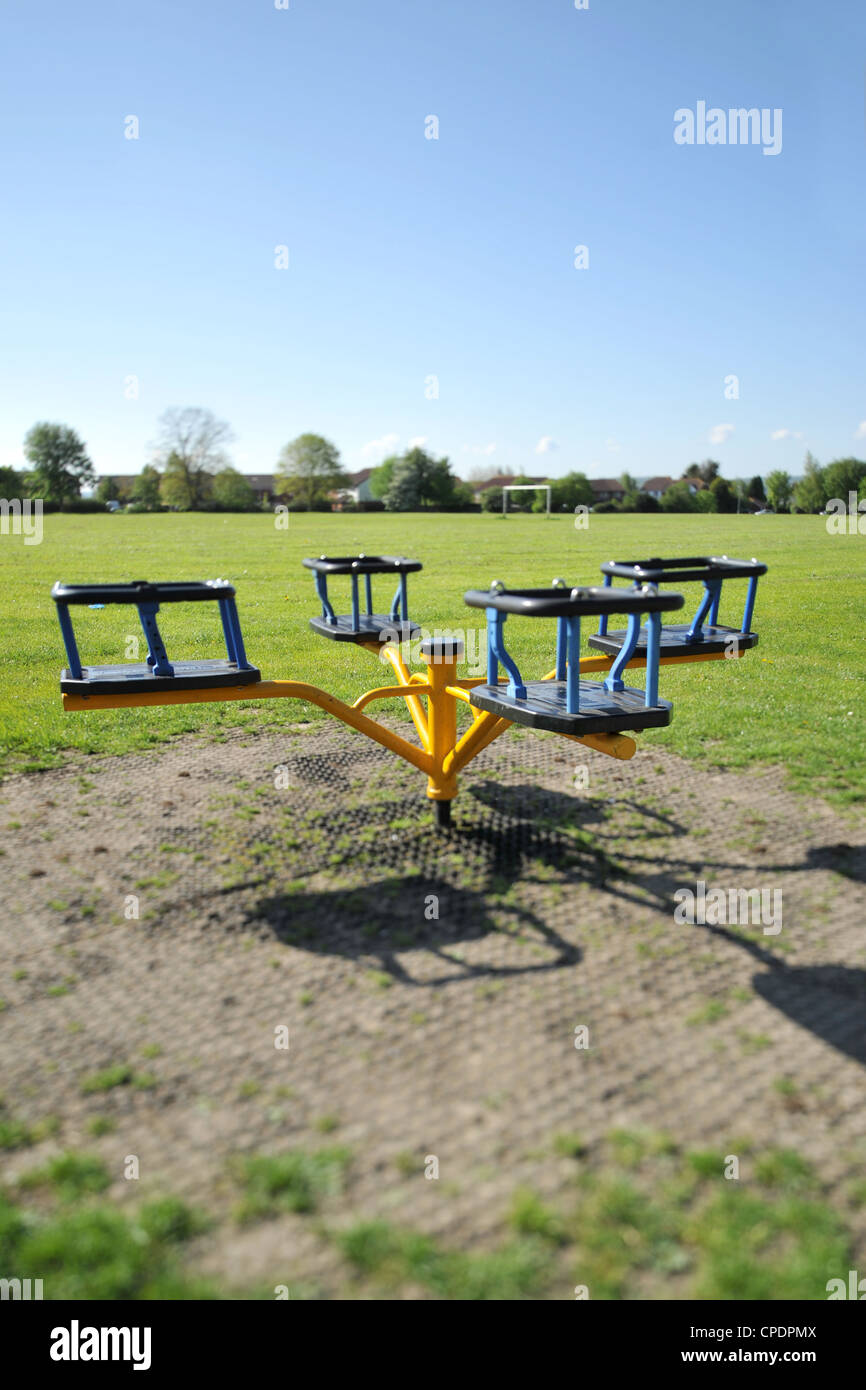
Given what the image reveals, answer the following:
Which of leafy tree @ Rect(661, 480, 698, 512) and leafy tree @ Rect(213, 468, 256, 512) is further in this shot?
leafy tree @ Rect(661, 480, 698, 512)

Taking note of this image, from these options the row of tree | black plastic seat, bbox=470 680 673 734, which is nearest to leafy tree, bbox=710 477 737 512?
the row of tree

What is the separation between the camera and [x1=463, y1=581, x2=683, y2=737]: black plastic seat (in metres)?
Answer: 4.17

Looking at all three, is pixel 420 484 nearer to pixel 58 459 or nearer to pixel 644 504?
pixel 644 504

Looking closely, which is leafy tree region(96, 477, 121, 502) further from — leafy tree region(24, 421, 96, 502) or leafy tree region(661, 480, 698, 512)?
leafy tree region(661, 480, 698, 512)

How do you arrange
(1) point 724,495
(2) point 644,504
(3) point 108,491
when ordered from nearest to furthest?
(2) point 644,504
(1) point 724,495
(3) point 108,491

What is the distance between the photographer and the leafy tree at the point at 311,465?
97.7 meters

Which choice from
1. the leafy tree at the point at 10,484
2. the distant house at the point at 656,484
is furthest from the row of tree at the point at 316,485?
the distant house at the point at 656,484

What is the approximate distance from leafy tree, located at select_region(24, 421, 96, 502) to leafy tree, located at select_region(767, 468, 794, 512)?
243 ft

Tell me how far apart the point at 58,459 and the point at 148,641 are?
343 ft

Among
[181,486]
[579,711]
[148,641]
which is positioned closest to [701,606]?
[579,711]

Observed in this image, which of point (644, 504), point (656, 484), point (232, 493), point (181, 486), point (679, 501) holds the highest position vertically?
point (656, 484)

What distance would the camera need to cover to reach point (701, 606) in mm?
5477

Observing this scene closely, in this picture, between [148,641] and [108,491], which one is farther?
[108,491]

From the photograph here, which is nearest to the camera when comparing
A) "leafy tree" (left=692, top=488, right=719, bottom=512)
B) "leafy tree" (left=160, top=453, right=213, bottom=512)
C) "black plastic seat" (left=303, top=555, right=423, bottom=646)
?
"black plastic seat" (left=303, top=555, right=423, bottom=646)
